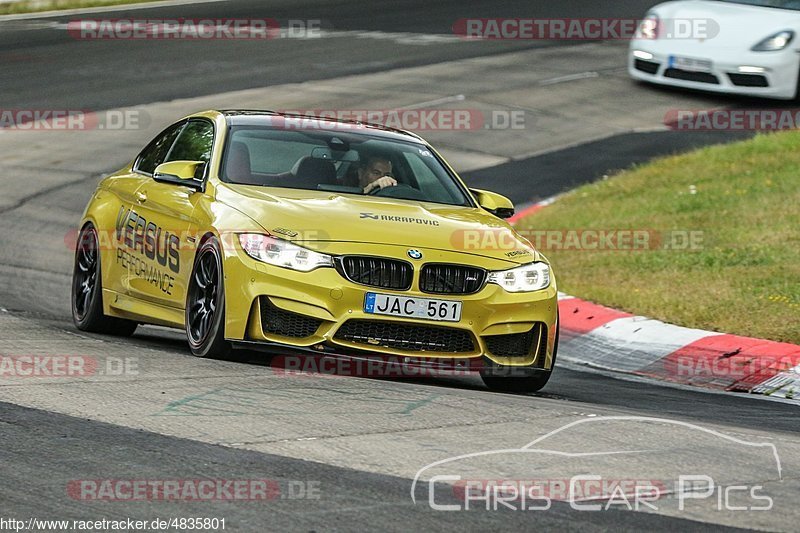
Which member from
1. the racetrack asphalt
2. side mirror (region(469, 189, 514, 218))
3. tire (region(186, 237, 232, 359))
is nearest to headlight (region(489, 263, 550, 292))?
the racetrack asphalt

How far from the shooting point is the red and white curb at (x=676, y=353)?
977 cm

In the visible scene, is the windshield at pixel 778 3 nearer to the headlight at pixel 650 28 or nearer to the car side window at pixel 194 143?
the headlight at pixel 650 28

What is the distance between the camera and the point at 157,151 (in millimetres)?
10422

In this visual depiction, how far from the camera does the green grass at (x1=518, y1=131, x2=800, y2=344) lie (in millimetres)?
11312

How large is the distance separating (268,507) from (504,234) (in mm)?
3971

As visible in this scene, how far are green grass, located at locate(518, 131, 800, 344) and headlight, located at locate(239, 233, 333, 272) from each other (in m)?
3.70

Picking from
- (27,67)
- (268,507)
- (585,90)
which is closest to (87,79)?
(27,67)

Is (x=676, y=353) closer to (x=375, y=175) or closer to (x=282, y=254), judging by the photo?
(x=375, y=175)

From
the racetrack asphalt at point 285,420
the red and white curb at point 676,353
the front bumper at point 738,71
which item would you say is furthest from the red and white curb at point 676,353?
the front bumper at point 738,71

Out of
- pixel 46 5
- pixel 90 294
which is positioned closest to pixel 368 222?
pixel 90 294

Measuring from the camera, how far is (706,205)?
15.0 meters

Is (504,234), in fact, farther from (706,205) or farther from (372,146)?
(706,205)

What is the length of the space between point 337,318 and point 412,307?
405mm

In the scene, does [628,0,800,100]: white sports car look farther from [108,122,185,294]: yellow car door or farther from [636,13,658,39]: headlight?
[108,122,185,294]: yellow car door
